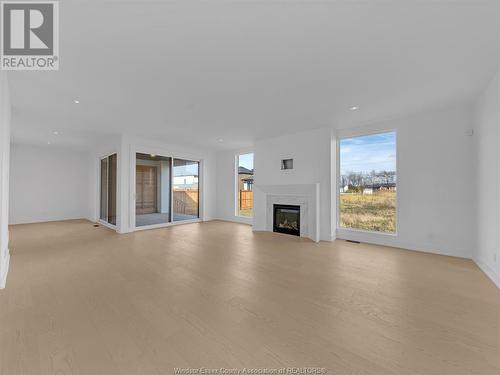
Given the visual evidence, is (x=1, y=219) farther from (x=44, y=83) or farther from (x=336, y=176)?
(x=336, y=176)

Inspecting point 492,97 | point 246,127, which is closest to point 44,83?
point 246,127

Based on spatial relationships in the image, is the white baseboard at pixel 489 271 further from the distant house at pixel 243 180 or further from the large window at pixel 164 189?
the large window at pixel 164 189

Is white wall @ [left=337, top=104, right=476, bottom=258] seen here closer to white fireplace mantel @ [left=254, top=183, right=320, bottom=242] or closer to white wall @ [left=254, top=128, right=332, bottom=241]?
white wall @ [left=254, top=128, right=332, bottom=241]

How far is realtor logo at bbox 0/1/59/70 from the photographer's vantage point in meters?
1.72

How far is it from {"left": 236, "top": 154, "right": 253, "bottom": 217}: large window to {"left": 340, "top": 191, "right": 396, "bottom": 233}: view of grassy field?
342cm

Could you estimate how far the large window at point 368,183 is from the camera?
4.46 m

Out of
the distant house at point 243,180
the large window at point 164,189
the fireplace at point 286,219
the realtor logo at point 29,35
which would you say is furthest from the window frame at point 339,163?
the realtor logo at point 29,35

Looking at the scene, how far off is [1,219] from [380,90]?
5.35 m

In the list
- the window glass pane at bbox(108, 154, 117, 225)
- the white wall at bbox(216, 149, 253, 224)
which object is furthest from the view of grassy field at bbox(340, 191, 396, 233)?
the window glass pane at bbox(108, 154, 117, 225)

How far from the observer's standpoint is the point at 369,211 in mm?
4695

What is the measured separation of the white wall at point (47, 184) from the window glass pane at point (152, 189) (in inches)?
131

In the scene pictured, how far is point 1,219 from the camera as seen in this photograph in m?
2.59

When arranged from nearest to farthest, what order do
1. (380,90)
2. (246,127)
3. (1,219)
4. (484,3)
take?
(484,3)
(1,219)
(380,90)
(246,127)

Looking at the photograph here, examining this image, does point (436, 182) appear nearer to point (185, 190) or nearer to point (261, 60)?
point (261, 60)
